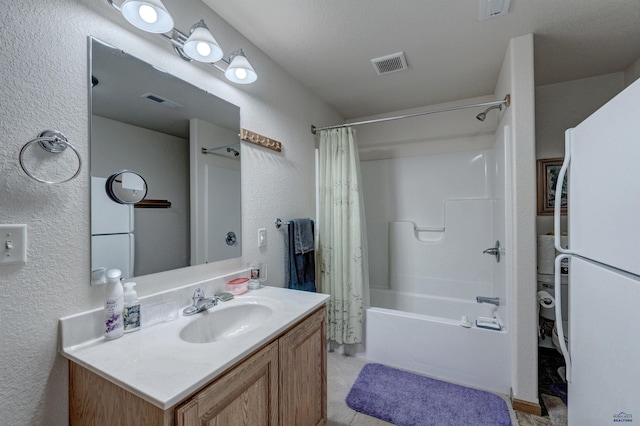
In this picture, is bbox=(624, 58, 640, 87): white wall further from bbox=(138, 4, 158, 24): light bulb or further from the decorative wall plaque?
bbox=(138, 4, 158, 24): light bulb

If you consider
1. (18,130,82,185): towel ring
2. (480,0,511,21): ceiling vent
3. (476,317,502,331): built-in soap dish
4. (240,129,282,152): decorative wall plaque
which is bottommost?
(476,317,502,331): built-in soap dish

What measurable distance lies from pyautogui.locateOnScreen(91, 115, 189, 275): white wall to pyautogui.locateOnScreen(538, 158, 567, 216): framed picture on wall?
2.83 metres

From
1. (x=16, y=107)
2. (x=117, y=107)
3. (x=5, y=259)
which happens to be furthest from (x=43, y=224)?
(x=117, y=107)

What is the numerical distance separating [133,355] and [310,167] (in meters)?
1.84

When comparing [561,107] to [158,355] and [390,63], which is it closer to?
[390,63]

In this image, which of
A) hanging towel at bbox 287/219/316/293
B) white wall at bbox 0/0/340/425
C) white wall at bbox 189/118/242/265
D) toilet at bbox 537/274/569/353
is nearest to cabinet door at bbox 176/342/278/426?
white wall at bbox 0/0/340/425

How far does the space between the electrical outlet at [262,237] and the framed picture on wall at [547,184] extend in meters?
2.40

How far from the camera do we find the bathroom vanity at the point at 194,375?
716 millimetres

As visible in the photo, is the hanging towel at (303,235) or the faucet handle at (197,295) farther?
the hanging towel at (303,235)

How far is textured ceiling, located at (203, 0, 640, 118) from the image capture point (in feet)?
4.83

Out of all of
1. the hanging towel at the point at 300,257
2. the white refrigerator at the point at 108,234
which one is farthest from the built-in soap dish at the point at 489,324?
the white refrigerator at the point at 108,234

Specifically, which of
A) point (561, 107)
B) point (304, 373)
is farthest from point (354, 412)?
point (561, 107)

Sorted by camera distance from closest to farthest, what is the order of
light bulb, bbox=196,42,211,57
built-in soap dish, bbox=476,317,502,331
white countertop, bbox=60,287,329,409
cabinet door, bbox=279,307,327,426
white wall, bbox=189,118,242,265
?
white countertop, bbox=60,287,329,409, cabinet door, bbox=279,307,327,426, light bulb, bbox=196,42,211,57, white wall, bbox=189,118,242,265, built-in soap dish, bbox=476,317,502,331

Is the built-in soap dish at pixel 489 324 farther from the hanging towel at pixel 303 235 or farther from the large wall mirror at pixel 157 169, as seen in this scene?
the large wall mirror at pixel 157 169
